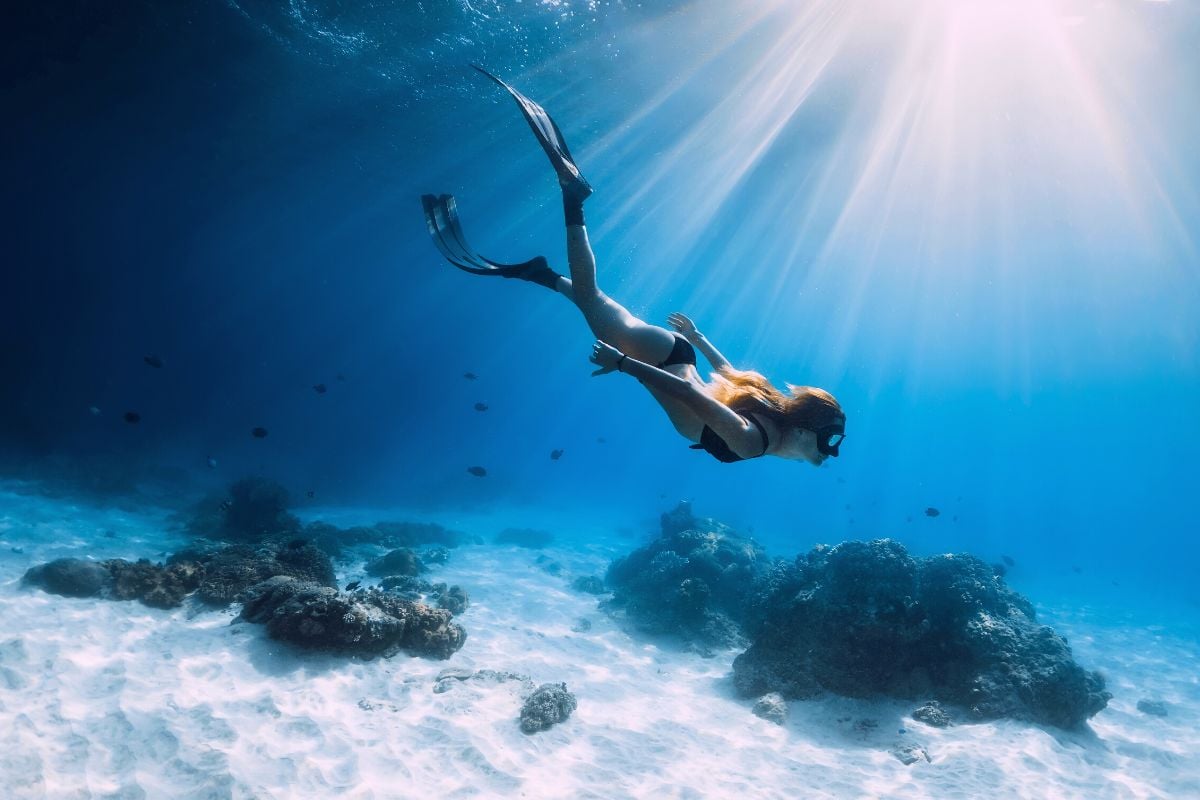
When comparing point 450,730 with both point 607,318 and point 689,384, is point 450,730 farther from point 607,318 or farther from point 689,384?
point 689,384

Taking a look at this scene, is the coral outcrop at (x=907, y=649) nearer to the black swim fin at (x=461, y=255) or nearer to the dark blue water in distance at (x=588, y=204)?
the black swim fin at (x=461, y=255)

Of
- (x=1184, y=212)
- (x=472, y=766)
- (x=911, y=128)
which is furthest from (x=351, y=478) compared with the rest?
(x=1184, y=212)

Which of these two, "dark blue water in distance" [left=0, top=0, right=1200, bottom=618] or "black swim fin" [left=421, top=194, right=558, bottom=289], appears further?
"dark blue water in distance" [left=0, top=0, right=1200, bottom=618]

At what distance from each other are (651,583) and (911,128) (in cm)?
2103

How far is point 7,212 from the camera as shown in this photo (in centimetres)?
3653

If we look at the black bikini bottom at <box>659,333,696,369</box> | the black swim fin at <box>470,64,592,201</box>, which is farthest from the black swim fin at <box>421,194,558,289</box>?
the black bikini bottom at <box>659,333,696,369</box>

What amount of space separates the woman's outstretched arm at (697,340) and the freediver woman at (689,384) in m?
0.01

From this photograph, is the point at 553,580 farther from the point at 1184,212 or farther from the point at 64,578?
the point at 1184,212

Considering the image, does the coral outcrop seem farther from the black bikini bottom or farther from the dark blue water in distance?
the dark blue water in distance

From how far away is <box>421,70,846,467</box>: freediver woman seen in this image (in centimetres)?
333

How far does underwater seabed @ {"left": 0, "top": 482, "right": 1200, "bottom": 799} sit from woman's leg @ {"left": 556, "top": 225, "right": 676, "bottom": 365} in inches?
185

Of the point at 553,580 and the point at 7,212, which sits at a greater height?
the point at 7,212

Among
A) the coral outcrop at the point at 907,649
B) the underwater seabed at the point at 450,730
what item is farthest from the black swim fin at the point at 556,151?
the coral outcrop at the point at 907,649

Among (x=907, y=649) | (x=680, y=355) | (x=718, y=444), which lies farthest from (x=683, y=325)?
(x=907, y=649)
